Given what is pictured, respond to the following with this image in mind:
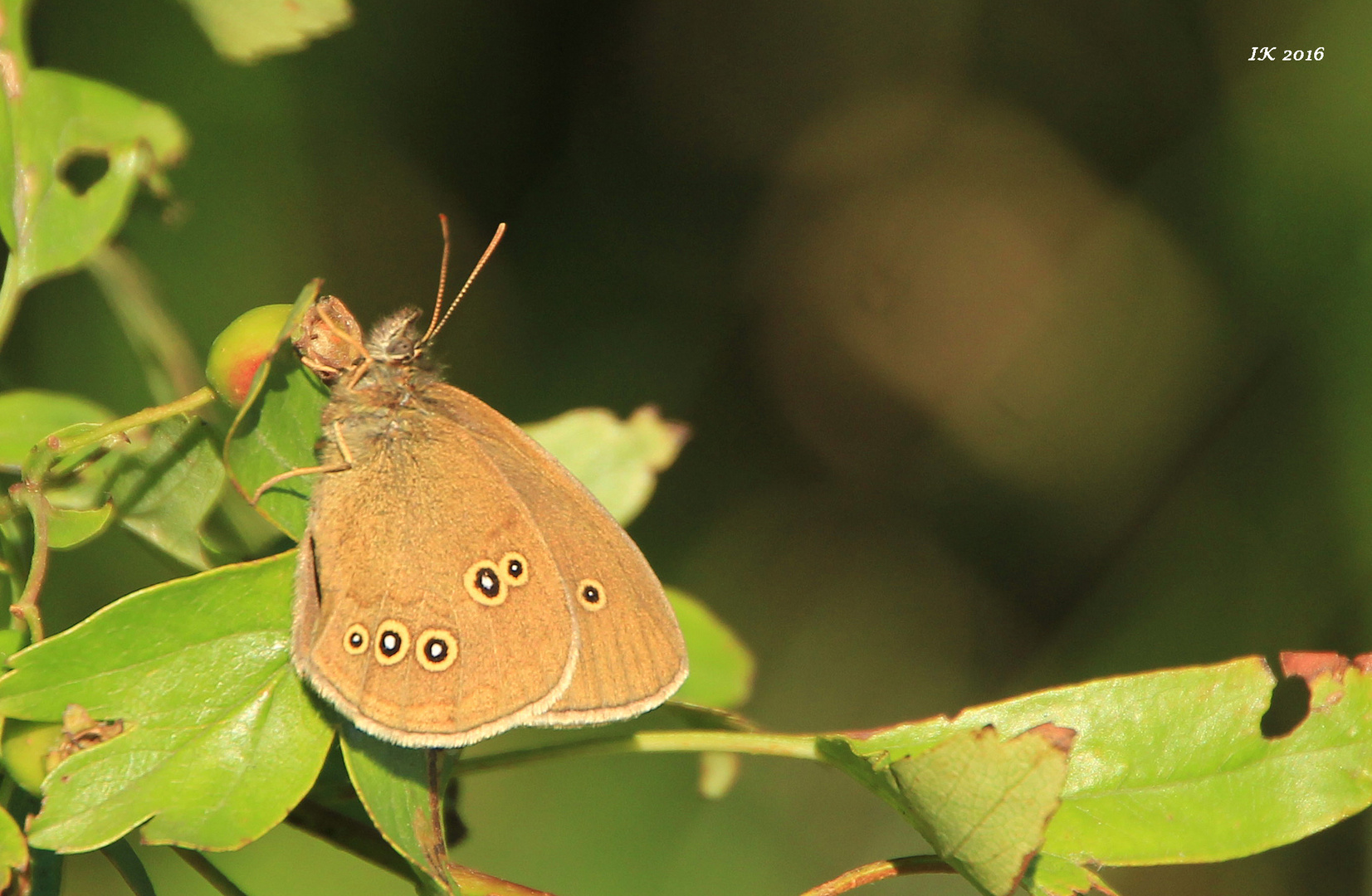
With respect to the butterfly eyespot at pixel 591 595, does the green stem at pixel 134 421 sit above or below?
above

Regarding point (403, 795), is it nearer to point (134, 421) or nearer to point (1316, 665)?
point (134, 421)

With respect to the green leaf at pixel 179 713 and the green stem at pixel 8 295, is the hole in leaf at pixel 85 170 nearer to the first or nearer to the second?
the green stem at pixel 8 295

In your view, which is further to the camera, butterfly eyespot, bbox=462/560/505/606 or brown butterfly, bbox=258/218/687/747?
butterfly eyespot, bbox=462/560/505/606

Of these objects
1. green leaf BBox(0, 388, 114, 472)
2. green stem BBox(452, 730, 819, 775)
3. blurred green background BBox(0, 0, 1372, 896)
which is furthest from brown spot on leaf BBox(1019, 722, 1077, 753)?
blurred green background BBox(0, 0, 1372, 896)

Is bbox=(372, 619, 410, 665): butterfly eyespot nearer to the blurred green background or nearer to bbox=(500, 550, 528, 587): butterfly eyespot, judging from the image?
bbox=(500, 550, 528, 587): butterfly eyespot

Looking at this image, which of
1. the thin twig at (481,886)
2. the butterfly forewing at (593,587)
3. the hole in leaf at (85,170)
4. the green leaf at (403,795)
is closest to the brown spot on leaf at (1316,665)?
the butterfly forewing at (593,587)

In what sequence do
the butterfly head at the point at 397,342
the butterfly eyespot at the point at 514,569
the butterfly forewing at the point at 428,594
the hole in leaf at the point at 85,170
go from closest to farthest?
the butterfly forewing at the point at 428,594, the butterfly eyespot at the point at 514,569, the butterfly head at the point at 397,342, the hole in leaf at the point at 85,170
